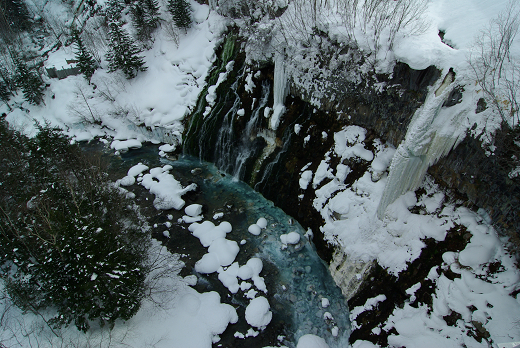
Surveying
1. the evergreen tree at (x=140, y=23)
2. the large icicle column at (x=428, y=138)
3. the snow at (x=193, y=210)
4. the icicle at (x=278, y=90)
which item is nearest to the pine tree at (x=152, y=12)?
the evergreen tree at (x=140, y=23)

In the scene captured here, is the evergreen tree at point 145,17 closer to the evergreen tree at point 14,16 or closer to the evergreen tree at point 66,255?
the evergreen tree at point 14,16

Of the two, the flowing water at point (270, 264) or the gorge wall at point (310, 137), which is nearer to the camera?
the gorge wall at point (310, 137)

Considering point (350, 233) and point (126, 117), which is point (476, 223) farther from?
point (126, 117)

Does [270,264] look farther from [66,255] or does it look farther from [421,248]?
[66,255]

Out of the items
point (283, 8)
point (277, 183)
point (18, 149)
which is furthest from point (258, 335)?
point (283, 8)

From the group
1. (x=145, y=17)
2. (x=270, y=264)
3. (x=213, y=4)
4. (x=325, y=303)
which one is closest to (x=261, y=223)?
(x=270, y=264)

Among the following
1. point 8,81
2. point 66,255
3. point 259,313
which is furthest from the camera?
point 8,81

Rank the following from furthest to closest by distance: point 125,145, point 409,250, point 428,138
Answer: point 125,145
point 409,250
point 428,138
